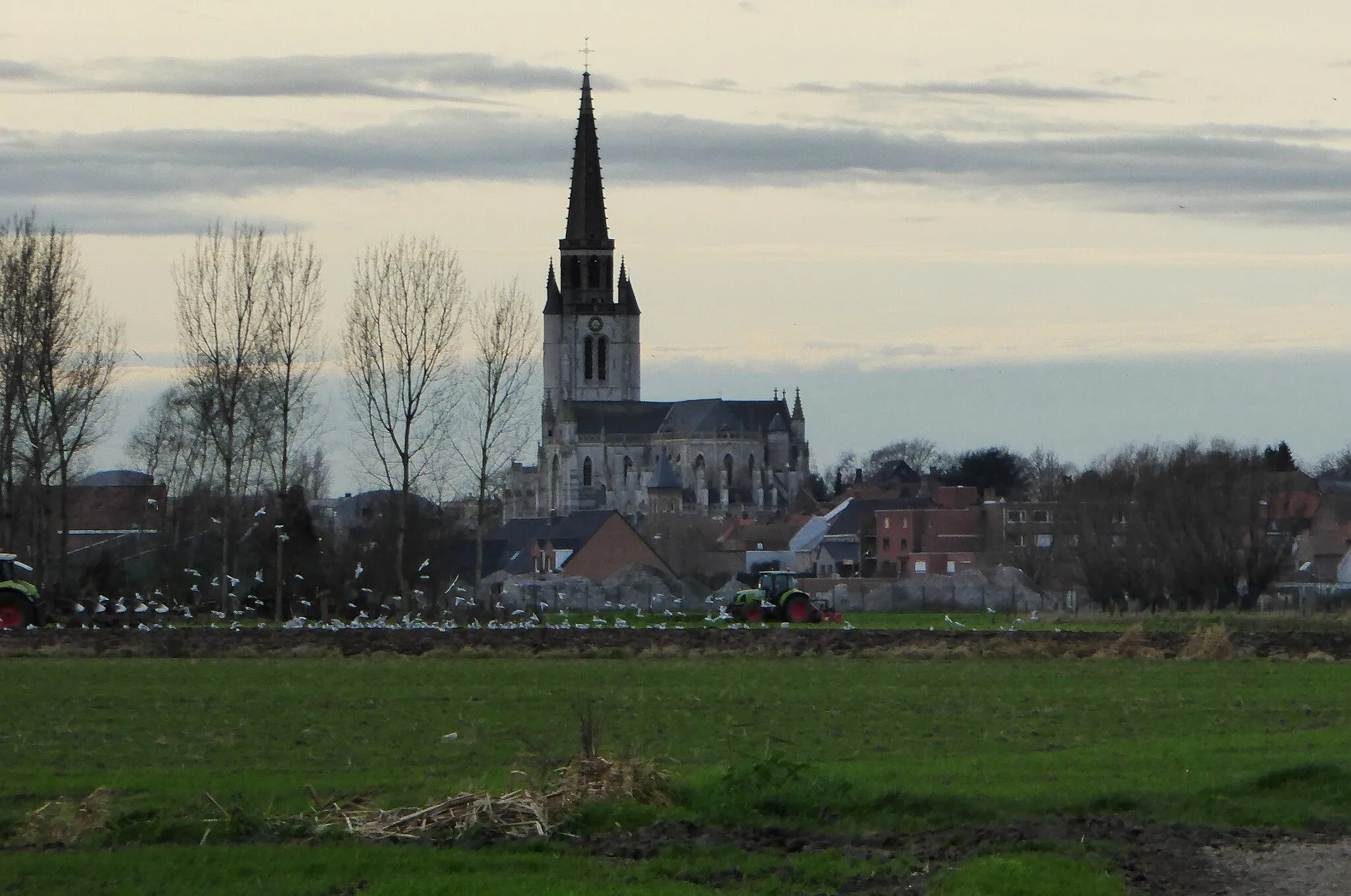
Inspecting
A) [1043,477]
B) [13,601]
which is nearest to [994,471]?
[1043,477]

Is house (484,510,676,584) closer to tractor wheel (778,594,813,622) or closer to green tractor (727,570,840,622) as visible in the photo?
green tractor (727,570,840,622)

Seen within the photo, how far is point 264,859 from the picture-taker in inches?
512

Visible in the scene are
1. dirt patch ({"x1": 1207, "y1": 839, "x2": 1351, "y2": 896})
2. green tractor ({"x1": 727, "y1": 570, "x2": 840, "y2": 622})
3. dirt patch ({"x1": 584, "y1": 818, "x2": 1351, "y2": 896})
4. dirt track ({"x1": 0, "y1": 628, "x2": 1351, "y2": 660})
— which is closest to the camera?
dirt patch ({"x1": 1207, "y1": 839, "x2": 1351, "y2": 896})

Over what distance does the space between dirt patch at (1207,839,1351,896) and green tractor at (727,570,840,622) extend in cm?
4449

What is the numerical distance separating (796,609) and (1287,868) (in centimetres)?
4561

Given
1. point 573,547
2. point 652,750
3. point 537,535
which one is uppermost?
point 537,535

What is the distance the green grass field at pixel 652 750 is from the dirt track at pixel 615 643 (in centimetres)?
550

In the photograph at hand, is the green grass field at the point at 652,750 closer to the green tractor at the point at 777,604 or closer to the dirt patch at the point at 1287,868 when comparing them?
the dirt patch at the point at 1287,868

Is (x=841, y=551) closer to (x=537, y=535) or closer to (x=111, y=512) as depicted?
(x=537, y=535)

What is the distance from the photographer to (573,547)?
119188mm

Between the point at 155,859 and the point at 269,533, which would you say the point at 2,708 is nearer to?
the point at 155,859

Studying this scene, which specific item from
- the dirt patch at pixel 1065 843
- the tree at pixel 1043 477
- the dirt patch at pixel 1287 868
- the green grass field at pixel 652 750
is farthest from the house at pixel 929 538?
the dirt patch at pixel 1287 868

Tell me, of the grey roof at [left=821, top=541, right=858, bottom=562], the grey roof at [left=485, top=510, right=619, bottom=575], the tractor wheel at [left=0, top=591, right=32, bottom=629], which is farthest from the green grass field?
the grey roof at [left=821, top=541, right=858, bottom=562]

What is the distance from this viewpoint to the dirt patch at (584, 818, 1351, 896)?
13.0 meters
